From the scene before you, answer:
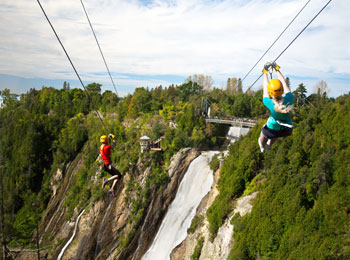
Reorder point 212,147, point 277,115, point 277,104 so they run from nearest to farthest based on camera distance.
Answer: point 277,104, point 277,115, point 212,147

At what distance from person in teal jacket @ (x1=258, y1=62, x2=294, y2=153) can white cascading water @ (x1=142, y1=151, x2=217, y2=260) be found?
936 inches

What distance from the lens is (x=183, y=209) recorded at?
98.1ft

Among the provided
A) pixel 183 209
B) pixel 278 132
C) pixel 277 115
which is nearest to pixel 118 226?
pixel 183 209

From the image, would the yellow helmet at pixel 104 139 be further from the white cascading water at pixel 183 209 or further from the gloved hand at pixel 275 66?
the white cascading water at pixel 183 209

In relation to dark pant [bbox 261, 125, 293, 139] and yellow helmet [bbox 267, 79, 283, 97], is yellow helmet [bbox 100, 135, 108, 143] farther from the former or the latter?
yellow helmet [bbox 267, 79, 283, 97]

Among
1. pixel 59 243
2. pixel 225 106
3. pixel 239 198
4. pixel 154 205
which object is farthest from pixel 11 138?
pixel 239 198

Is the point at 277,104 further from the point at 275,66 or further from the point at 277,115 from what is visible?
the point at 275,66

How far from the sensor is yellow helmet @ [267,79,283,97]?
16.7 feet

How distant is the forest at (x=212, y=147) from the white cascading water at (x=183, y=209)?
297 centimetres

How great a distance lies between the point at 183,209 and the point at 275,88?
87.3 feet

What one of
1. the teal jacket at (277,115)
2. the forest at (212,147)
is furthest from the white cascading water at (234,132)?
the teal jacket at (277,115)

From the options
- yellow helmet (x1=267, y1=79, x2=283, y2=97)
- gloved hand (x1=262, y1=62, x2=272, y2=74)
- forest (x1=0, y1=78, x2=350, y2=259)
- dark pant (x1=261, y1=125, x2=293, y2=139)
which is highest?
gloved hand (x1=262, y1=62, x2=272, y2=74)

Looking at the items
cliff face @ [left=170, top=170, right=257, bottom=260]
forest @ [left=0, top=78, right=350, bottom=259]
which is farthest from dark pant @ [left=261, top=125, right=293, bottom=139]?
cliff face @ [left=170, top=170, right=257, bottom=260]

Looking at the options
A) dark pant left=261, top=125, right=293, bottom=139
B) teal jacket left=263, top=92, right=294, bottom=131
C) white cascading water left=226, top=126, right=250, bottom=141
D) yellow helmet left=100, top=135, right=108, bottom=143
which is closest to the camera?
teal jacket left=263, top=92, right=294, bottom=131
